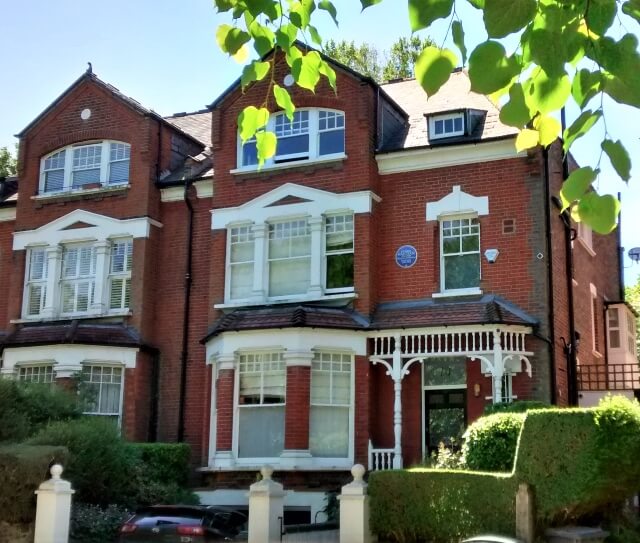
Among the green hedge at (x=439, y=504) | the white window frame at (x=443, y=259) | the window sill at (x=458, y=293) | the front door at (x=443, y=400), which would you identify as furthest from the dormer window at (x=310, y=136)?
the green hedge at (x=439, y=504)

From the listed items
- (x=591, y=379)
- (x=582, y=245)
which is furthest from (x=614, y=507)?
(x=582, y=245)

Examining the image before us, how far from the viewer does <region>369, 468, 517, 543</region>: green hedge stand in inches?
529

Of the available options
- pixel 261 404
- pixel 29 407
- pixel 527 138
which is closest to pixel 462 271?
pixel 261 404

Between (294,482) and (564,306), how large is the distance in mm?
7562

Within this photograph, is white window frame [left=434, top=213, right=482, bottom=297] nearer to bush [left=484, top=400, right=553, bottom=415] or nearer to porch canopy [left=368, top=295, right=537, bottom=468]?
porch canopy [left=368, top=295, right=537, bottom=468]

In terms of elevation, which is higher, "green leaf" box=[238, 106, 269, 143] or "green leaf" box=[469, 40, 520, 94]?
"green leaf" box=[238, 106, 269, 143]

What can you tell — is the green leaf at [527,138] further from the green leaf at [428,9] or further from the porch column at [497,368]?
the porch column at [497,368]

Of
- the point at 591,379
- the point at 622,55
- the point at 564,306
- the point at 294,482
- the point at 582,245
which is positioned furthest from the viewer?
the point at 582,245

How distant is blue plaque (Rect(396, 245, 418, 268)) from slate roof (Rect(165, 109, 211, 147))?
8.07 metres

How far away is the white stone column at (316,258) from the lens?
71.6ft

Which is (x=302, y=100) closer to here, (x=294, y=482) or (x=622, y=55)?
(x=294, y=482)

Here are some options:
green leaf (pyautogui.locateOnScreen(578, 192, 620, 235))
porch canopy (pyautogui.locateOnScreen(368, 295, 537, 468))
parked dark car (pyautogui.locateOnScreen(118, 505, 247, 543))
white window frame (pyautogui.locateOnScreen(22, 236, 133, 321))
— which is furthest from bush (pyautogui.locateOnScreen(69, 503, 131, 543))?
green leaf (pyautogui.locateOnScreen(578, 192, 620, 235))

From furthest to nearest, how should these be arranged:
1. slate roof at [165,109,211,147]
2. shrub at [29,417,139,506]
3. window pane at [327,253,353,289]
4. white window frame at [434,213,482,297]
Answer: slate roof at [165,109,211,147], window pane at [327,253,353,289], white window frame at [434,213,482,297], shrub at [29,417,139,506]

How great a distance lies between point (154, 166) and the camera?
81.0 feet
